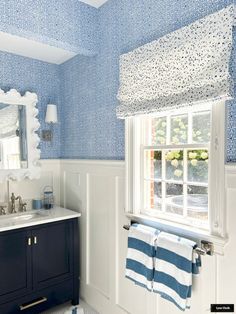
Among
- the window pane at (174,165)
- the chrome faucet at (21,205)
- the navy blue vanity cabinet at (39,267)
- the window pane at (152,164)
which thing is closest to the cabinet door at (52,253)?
the navy blue vanity cabinet at (39,267)

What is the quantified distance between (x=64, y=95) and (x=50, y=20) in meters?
0.97

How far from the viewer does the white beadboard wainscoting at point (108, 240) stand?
1.49m

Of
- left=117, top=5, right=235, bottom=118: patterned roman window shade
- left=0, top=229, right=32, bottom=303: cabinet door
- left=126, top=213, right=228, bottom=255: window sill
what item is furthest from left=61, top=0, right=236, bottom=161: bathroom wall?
left=0, top=229, right=32, bottom=303: cabinet door

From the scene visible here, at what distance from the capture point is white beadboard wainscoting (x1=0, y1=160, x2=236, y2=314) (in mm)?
1487

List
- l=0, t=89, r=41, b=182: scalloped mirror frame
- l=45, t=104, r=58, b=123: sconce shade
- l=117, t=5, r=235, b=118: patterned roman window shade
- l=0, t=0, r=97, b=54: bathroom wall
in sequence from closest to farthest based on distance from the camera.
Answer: l=117, t=5, r=235, b=118: patterned roman window shade, l=0, t=0, r=97, b=54: bathroom wall, l=0, t=89, r=41, b=182: scalloped mirror frame, l=45, t=104, r=58, b=123: sconce shade

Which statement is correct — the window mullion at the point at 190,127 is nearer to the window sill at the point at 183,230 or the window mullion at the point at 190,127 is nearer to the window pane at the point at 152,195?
the window pane at the point at 152,195

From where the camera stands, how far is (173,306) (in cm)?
180

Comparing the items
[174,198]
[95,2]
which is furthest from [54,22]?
[174,198]

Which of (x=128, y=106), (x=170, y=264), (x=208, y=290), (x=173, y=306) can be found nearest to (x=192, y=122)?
(x=128, y=106)

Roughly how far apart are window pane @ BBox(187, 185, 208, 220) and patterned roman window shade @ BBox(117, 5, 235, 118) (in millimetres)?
582

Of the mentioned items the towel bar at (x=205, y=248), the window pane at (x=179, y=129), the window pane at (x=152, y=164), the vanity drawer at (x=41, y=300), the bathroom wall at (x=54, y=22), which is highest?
the bathroom wall at (x=54, y=22)

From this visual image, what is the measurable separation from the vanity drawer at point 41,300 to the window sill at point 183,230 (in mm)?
1096

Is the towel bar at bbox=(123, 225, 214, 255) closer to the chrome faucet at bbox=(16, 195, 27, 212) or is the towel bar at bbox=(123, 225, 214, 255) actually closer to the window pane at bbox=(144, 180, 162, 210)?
the window pane at bbox=(144, 180, 162, 210)

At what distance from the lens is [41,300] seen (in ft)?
7.65
